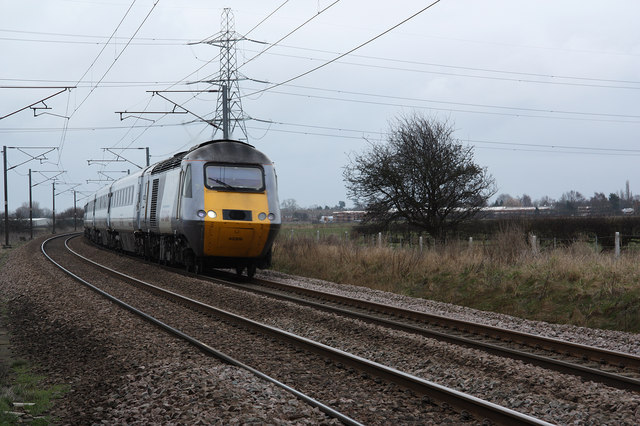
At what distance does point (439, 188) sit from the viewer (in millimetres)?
28234

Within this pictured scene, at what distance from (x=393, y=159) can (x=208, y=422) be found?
938 inches

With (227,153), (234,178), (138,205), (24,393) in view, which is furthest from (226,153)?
(24,393)

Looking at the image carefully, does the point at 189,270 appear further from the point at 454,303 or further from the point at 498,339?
the point at 498,339

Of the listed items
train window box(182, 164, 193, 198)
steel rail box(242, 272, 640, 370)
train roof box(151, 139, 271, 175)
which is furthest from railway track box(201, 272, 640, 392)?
train roof box(151, 139, 271, 175)

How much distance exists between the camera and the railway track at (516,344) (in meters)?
7.29

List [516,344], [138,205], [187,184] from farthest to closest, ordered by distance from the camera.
Answer: [138,205]
[187,184]
[516,344]

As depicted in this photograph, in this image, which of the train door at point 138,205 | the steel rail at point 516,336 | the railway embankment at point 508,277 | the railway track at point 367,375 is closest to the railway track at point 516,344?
the steel rail at point 516,336

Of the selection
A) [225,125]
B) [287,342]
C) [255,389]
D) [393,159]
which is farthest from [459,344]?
[393,159]

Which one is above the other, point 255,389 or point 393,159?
point 393,159

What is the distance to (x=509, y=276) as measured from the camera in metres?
14.5

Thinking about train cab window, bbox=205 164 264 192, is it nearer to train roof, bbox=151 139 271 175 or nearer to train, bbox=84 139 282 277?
train, bbox=84 139 282 277

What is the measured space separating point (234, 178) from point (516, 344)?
987 centimetres

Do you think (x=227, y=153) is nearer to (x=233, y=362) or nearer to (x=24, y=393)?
(x=233, y=362)

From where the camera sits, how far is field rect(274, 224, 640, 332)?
1177 cm
